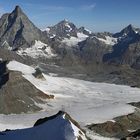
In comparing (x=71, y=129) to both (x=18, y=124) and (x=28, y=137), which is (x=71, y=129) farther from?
(x=18, y=124)

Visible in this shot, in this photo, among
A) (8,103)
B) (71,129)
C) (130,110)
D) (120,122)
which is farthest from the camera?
(8,103)

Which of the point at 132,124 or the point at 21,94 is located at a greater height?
the point at 21,94

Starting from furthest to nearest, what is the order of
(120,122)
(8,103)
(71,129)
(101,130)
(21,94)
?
(21,94)
(8,103)
(120,122)
(101,130)
(71,129)

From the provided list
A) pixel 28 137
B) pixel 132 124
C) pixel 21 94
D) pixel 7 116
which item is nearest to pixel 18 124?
pixel 7 116

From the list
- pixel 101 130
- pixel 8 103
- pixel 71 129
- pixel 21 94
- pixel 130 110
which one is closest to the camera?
pixel 71 129

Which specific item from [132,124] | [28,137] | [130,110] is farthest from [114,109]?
[28,137]

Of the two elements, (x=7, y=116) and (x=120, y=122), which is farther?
(x=7, y=116)

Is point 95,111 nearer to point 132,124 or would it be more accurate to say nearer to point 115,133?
point 132,124
